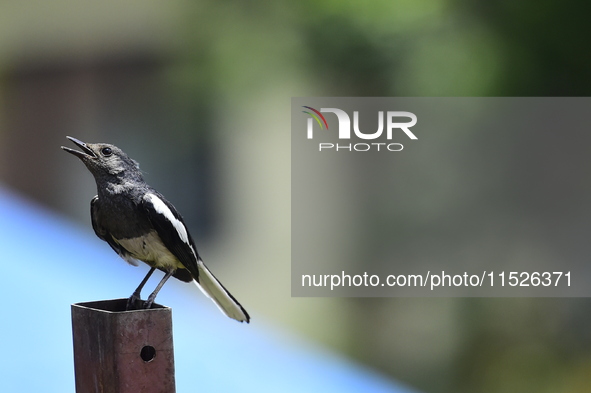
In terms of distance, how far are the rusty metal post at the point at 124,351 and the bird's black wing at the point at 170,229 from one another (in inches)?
15.3

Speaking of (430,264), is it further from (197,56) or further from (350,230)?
(197,56)

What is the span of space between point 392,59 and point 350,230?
991mm

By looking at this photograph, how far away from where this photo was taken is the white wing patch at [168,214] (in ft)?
6.54

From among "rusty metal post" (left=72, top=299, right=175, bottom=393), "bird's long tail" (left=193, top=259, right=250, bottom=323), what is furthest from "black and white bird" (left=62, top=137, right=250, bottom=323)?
"rusty metal post" (left=72, top=299, right=175, bottom=393)

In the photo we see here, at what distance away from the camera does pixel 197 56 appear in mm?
3721

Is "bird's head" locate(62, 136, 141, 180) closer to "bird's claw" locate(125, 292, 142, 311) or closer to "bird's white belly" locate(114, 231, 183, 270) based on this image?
"bird's white belly" locate(114, 231, 183, 270)

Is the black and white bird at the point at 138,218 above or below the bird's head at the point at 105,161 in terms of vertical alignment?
below

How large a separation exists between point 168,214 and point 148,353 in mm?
493

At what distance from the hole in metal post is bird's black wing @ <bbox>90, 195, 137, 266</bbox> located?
0.62 meters

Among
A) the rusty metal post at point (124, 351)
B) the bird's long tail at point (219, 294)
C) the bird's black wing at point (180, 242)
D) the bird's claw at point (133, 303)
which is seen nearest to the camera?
the rusty metal post at point (124, 351)

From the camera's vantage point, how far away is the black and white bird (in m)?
2.01

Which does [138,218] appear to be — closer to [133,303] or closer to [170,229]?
[170,229]

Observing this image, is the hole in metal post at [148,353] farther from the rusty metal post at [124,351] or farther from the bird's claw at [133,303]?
the bird's claw at [133,303]

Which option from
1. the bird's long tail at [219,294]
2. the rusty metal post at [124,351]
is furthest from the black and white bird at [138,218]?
the rusty metal post at [124,351]
